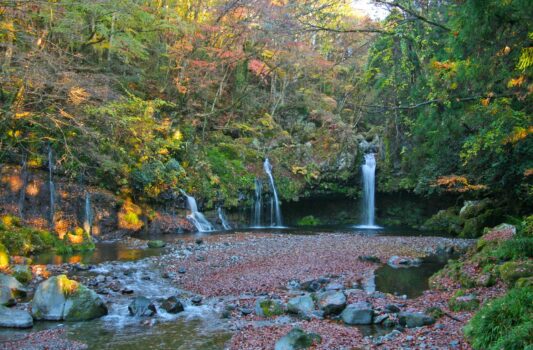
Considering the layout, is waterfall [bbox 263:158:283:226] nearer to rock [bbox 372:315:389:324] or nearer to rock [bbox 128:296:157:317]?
rock [bbox 128:296:157:317]

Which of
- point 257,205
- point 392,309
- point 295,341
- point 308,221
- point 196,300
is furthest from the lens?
point 308,221

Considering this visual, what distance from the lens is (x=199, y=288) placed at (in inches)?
371

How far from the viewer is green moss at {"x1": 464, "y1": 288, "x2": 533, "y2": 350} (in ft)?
14.4

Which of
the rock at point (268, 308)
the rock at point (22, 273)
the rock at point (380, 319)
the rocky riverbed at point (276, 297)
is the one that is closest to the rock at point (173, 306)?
the rocky riverbed at point (276, 297)

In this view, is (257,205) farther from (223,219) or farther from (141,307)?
(141,307)

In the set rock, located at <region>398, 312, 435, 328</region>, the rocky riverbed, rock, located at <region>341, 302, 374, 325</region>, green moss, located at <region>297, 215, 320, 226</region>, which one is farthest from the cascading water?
rock, located at <region>398, 312, 435, 328</region>

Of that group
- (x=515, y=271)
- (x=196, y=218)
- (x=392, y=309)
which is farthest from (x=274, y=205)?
(x=515, y=271)

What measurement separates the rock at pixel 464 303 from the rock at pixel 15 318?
22.0 ft

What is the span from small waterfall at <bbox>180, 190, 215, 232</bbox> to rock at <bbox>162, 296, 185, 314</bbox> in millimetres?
13374

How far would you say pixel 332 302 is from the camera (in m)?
7.46

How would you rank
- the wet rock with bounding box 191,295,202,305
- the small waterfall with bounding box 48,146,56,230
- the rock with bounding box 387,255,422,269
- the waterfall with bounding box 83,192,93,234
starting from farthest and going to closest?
the waterfall with bounding box 83,192,93,234 < the small waterfall with bounding box 48,146,56,230 < the rock with bounding box 387,255,422,269 < the wet rock with bounding box 191,295,202,305

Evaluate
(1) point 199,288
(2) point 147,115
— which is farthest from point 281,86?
(1) point 199,288

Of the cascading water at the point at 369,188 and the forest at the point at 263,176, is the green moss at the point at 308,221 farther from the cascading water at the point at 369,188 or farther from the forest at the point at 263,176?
the cascading water at the point at 369,188

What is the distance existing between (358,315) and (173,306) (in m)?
3.17
